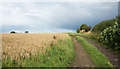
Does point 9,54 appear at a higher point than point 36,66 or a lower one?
higher

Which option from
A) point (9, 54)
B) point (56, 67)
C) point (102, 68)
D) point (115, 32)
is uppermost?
point (115, 32)

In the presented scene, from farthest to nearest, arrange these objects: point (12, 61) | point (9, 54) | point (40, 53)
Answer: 1. point (40, 53)
2. point (9, 54)
3. point (12, 61)

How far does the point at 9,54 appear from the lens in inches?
328

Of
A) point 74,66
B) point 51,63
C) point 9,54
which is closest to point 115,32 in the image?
point 74,66

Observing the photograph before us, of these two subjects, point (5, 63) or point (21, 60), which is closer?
point (5, 63)

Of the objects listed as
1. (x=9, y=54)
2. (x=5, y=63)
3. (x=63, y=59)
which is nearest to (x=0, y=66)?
(x=5, y=63)

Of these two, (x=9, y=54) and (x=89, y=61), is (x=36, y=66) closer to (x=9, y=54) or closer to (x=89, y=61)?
(x=9, y=54)

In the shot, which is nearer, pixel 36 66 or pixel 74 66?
pixel 36 66

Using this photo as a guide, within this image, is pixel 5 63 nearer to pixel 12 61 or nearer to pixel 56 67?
pixel 12 61

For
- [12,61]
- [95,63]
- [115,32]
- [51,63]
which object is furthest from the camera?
Answer: [115,32]

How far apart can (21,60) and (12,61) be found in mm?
627

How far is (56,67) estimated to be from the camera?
28.4ft

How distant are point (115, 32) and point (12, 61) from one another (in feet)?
51.0

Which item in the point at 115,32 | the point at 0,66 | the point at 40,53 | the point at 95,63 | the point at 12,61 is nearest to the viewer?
the point at 0,66
